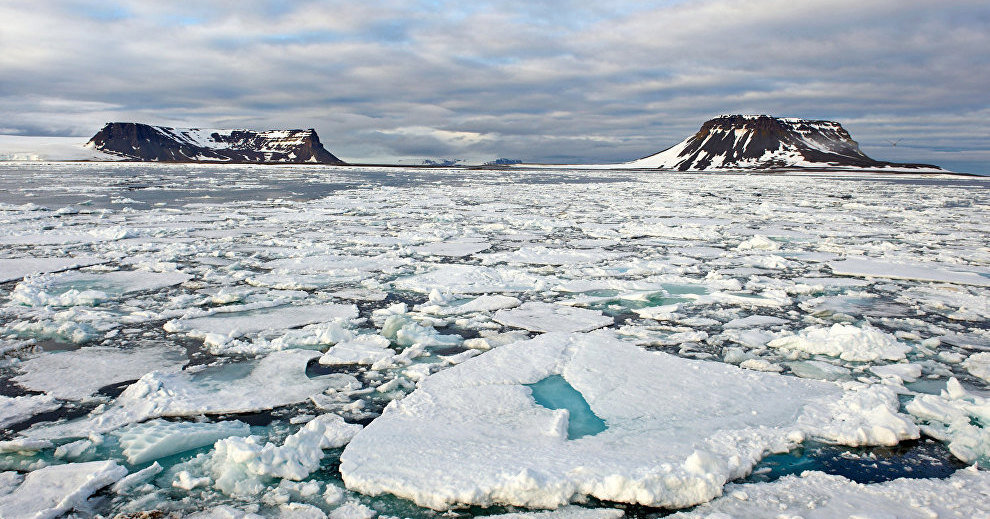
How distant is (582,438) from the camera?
7.63 feet

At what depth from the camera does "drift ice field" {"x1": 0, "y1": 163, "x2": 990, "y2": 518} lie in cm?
197

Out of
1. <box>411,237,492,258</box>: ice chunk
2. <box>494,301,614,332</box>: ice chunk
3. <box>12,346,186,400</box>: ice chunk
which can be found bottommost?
<box>12,346,186,400</box>: ice chunk

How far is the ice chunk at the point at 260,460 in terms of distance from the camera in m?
2.04

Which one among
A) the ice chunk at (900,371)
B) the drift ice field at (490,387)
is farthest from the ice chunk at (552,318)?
the ice chunk at (900,371)

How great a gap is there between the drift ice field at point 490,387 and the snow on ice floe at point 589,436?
0.04 feet

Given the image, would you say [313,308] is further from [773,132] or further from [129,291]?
[773,132]

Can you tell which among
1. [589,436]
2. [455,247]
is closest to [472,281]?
[455,247]

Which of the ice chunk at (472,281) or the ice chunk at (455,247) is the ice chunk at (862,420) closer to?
the ice chunk at (472,281)

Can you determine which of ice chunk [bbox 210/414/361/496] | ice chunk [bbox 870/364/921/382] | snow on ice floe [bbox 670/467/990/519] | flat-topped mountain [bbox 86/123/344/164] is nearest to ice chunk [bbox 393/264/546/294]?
ice chunk [bbox 870/364/921/382]

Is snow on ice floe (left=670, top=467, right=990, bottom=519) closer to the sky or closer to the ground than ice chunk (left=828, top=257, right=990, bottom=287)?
closer to the ground

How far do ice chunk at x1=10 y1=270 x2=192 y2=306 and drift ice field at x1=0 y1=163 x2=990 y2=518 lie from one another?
40 millimetres

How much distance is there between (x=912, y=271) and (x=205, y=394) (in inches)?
253

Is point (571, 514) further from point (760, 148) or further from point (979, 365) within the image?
point (760, 148)

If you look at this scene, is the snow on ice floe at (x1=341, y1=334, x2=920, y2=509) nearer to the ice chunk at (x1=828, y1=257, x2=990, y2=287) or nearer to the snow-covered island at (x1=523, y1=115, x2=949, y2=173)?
the ice chunk at (x1=828, y1=257, x2=990, y2=287)
